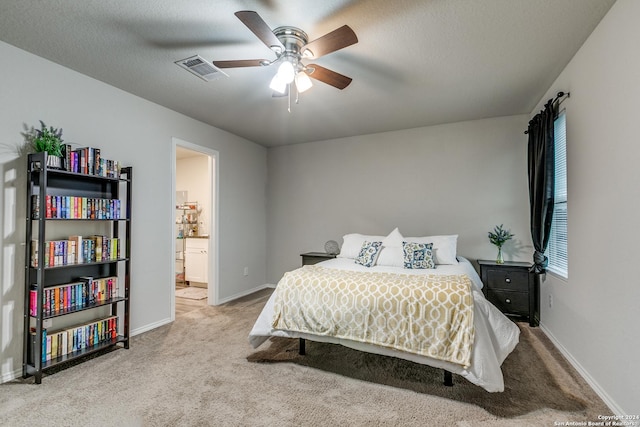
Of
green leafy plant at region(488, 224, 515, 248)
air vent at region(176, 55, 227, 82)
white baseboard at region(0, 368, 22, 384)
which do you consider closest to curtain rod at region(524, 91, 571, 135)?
green leafy plant at region(488, 224, 515, 248)

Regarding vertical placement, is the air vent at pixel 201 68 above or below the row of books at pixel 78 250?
above

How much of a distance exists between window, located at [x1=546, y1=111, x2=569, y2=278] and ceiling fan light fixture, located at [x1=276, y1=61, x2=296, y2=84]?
2466 mm

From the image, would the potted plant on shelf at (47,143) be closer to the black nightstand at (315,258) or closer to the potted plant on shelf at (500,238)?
the black nightstand at (315,258)

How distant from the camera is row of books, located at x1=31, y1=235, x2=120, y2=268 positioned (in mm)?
2393

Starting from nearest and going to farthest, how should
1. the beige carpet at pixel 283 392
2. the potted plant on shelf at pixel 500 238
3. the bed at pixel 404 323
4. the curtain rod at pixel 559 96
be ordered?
the beige carpet at pixel 283 392 → the bed at pixel 404 323 → the curtain rod at pixel 559 96 → the potted plant on shelf at pixel 500 238

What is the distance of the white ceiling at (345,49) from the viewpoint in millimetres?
1961

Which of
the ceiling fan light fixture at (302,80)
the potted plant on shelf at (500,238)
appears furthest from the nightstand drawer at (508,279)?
the ceiling fan light fixture at (302,80)

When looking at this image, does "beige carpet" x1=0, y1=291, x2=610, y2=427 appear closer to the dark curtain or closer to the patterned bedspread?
the patterned bedspread

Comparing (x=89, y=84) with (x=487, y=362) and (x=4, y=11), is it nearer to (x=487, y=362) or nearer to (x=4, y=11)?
(x=4, y=11)

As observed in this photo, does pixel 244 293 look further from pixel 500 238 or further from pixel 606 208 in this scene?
pixel 606 208

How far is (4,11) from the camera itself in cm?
198

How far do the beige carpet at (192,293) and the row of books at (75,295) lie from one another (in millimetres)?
1995

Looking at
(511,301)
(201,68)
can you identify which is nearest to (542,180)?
(511,301)

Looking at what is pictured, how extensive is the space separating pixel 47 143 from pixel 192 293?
3.34 metres
